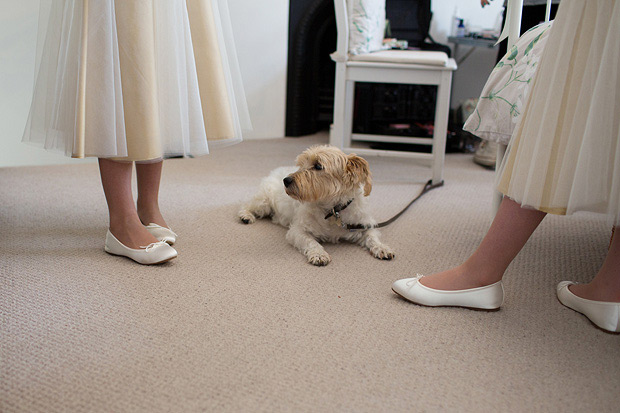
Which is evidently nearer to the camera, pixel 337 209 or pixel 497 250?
pixel 497 250

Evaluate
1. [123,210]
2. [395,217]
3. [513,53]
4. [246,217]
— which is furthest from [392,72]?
[123,210]

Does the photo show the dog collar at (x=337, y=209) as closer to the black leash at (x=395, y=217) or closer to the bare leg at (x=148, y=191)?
the black leash at (x=395, y=217)

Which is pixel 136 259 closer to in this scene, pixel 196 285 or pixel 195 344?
pixel 196 285

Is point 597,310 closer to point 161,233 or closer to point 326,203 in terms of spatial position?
point 326,203

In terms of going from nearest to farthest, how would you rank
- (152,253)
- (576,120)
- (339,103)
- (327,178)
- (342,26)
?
(576,120)
(152,253)
(327,178)
(342,26)
(339,103)

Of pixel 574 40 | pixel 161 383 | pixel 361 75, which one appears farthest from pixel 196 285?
pixel 361 75

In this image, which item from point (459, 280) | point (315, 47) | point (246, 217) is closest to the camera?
point (459, 280)

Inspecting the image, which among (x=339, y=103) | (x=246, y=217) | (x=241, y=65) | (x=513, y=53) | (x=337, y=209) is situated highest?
(x=513, y=53)

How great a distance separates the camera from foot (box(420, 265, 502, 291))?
117 centimetres

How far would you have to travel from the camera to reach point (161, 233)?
1.53m

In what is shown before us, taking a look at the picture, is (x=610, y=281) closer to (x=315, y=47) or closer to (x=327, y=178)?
(x=327, y=178)

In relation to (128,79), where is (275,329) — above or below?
below

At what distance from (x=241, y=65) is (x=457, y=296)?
2.54 metres

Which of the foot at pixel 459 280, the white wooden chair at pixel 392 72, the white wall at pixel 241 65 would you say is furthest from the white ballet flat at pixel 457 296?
the white wall at pixel 241 65
